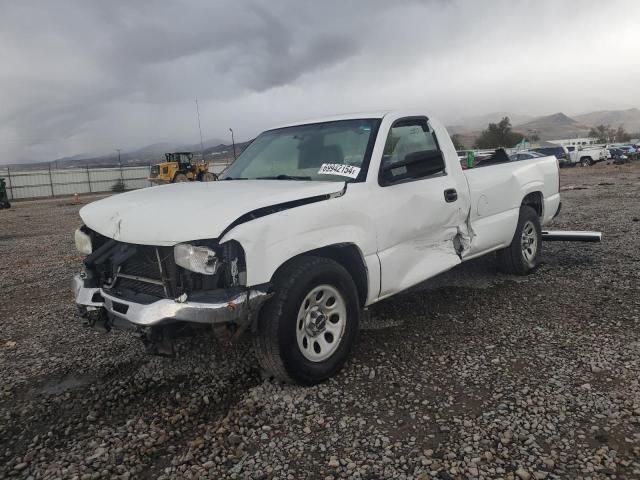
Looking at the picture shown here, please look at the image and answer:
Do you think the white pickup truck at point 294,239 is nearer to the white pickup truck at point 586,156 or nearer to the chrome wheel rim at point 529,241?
the chrome wheel rim at point 529,241

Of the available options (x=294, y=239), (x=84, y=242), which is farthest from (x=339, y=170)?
(x=84, y=242)

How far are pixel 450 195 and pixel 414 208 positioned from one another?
60cm

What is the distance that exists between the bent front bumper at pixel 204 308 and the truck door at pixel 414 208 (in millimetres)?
1197

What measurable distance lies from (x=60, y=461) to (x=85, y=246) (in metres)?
1.58

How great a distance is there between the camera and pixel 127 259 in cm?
333

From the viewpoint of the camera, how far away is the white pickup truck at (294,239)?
2906mm

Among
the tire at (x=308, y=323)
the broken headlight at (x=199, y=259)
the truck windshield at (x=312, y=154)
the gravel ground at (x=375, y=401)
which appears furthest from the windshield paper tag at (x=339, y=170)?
the gravel ground at (x=375, y=401)

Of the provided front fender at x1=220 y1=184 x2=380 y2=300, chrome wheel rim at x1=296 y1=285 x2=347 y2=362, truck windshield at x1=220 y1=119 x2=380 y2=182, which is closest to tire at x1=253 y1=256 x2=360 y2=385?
chrome wheel rim at x1=296 y1=285 x2=347 y2=362

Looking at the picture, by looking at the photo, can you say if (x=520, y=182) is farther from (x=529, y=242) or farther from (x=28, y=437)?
(x=28, y=437)

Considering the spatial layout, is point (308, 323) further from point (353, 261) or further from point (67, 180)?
point (67, 180)

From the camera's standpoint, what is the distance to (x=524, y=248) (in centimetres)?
584

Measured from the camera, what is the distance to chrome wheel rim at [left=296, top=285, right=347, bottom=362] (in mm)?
3265

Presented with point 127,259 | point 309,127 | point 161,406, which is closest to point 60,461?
point 161,406

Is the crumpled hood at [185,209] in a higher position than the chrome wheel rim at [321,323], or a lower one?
higher
